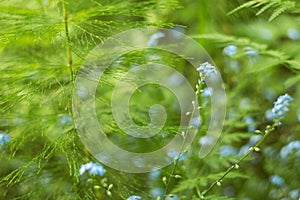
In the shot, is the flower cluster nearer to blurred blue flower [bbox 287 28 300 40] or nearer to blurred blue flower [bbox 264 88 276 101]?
blurred blue flower [bbox 264 88 276 101]

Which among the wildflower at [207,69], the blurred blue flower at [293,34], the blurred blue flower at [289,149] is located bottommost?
the blurred blue flower at [289,149]

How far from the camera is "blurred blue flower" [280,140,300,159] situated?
7.10ft

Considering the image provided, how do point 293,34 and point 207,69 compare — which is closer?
point 207,69

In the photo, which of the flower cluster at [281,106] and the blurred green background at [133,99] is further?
the blurred green background at [133,99]

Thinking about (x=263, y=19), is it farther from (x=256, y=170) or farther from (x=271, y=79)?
(x=256, y=170)

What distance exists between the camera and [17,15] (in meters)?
1.79

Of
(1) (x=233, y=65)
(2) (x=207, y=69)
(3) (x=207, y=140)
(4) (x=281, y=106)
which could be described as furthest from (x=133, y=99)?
(4) (x=281, y=106)

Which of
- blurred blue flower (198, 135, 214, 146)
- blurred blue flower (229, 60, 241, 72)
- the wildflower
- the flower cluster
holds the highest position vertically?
the wildflower

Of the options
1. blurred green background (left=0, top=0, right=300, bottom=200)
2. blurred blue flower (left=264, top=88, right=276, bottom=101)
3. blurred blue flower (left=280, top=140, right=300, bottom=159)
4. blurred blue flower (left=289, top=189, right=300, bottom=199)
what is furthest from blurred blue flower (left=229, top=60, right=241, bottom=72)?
blurred blue flower (left=289, top=189, right=300, bottom=199)

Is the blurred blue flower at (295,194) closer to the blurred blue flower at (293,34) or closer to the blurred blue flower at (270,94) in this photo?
the blurred blue flower at (270,94)

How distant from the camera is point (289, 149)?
225 cm

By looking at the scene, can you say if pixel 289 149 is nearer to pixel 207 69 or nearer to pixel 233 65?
pixel 233 65

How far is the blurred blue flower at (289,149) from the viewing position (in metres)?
2.16

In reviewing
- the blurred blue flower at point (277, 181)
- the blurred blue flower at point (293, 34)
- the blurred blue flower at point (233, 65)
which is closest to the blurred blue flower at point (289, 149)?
the blurred blue flower at point (277, 181)
